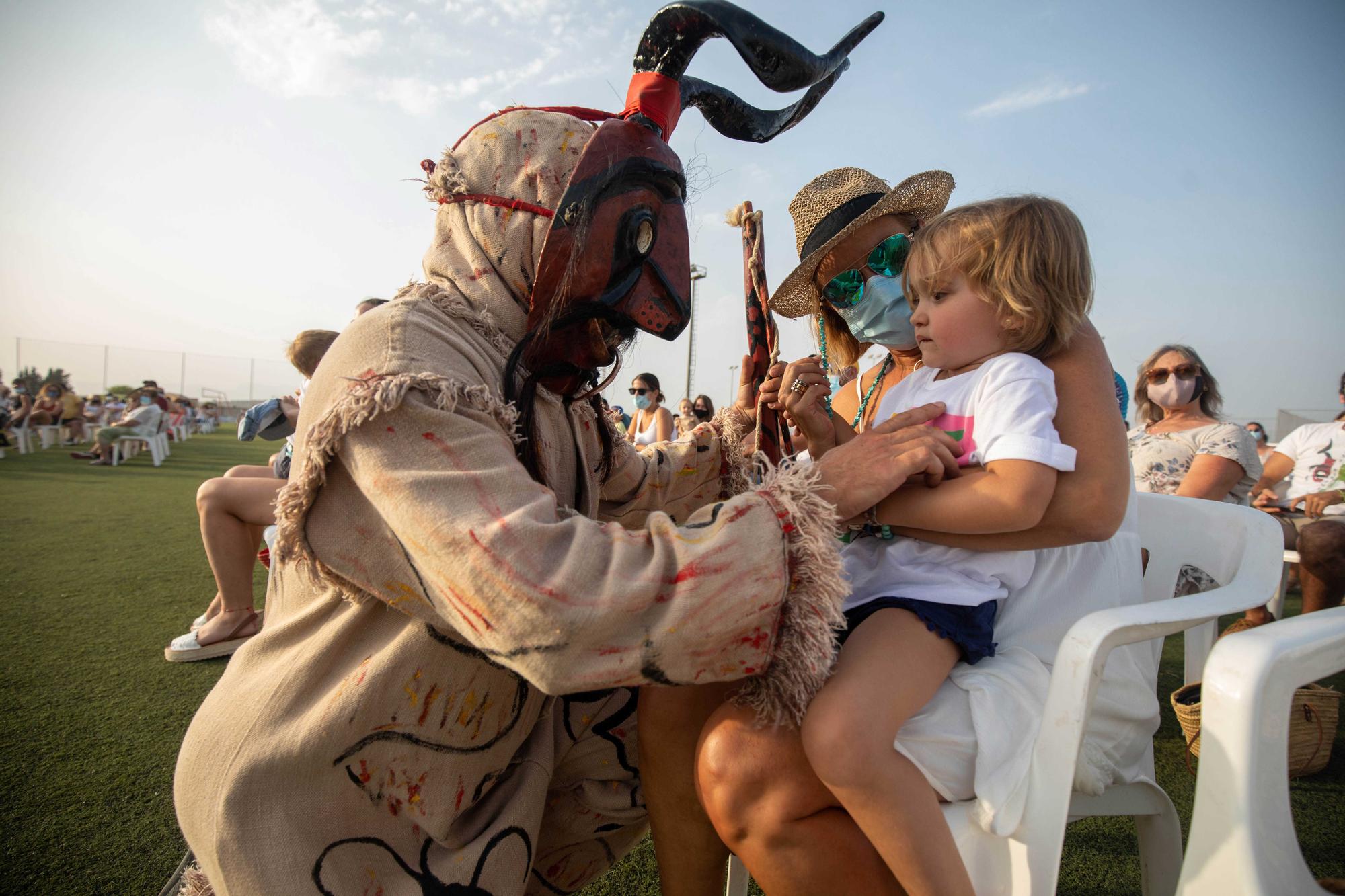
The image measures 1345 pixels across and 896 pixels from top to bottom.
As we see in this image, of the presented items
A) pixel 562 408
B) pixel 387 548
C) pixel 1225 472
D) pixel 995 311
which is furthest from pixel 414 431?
pixel 1225 472

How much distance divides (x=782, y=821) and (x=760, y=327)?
121 cm

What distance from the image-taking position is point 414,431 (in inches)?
43.8

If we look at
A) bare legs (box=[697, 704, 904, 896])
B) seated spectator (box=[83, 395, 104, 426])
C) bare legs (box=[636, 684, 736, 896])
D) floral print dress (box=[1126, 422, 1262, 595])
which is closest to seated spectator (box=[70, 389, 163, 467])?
seated spectator (box=[83, 395, 104, 426])

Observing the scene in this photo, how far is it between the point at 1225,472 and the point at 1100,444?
11.6 feet

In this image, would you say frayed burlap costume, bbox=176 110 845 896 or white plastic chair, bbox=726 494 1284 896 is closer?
frayed burlap costume, bbox=176 110 845 896

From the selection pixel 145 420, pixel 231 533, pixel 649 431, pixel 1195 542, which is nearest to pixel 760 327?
pixel 1195 542

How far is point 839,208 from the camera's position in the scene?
7.37ft

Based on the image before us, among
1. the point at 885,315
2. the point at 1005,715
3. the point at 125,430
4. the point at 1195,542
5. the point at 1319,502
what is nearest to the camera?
the point at 1005,715

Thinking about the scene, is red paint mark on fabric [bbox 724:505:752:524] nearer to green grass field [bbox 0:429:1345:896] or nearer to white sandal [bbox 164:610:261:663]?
green grass field [bbox 0:429:1345:896]

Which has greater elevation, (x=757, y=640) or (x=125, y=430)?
(x=757, y=640)

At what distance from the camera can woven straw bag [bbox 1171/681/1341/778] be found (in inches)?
103

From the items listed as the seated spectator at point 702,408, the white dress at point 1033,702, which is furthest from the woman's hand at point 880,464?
the seated spectator at point 702,408

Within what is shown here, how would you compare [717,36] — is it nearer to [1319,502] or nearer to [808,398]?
[808,398]

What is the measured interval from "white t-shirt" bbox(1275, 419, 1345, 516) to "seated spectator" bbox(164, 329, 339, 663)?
22.9 ft
